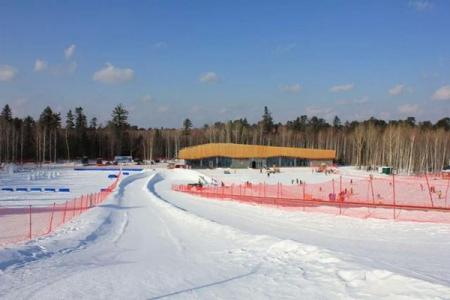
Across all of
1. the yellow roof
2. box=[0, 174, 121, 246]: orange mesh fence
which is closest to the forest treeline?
the yellow roof

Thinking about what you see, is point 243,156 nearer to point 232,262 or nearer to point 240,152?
point 240,152

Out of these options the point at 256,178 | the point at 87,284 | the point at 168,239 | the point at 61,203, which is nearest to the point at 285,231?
the point at 168,239

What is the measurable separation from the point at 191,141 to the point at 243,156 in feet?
201

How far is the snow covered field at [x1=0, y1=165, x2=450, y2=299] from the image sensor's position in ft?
27.0

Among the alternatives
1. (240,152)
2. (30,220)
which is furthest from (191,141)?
(30,220)

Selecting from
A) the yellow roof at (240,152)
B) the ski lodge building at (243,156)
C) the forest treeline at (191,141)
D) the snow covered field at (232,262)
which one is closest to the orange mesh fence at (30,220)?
the snow covered field at (232,262)

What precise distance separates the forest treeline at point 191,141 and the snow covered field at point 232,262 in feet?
284

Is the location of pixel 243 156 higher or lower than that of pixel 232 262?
higher

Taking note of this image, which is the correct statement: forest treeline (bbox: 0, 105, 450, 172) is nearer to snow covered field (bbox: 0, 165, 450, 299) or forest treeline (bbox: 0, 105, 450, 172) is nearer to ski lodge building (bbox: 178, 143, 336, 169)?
ski lodge building (bbox: 178, 143, 336, 169)

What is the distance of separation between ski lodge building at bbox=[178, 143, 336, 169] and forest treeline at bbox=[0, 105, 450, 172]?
57.6 feet

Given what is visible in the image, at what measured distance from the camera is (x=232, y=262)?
11.4 metres

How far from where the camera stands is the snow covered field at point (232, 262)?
823 centimetres

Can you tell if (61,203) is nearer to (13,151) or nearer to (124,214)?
(124,214)

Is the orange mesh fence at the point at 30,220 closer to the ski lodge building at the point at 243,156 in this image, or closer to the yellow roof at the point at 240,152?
the yellow roof at the point at 240,152
